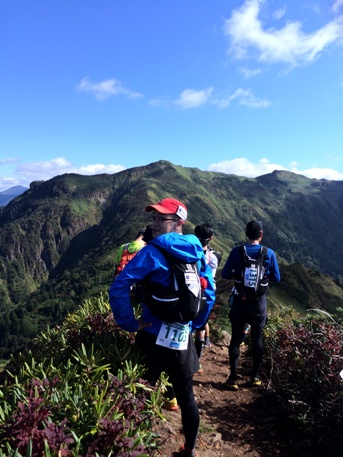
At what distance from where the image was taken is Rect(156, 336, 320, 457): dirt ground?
378 centimetres

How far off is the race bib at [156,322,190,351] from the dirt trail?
0.80 metres

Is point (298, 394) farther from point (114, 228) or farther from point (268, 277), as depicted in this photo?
point (114, 228)

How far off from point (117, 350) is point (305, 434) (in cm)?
241

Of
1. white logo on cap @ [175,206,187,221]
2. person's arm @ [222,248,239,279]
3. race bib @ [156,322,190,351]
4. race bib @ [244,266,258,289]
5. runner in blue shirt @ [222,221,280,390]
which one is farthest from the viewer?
person's arm @ [222,248,239,279]

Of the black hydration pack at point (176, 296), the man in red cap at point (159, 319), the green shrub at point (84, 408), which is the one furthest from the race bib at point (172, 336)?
the green shrub at point (84, 408)

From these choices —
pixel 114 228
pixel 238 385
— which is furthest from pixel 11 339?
pixel 238 385

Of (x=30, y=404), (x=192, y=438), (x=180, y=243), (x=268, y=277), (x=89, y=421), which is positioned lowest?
(x=192, y=438)

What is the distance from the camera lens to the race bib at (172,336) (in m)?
3.20

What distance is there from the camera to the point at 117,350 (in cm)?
392

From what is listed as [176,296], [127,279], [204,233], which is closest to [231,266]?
[204,233]

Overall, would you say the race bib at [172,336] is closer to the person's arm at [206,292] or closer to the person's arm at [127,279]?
the person's arm at [127,279]

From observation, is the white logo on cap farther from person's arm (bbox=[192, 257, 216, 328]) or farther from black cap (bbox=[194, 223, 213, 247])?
black cap (bbox=[194, 223, 213, 247])

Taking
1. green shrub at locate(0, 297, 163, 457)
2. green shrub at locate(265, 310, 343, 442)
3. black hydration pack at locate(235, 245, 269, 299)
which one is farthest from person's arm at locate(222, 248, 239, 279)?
green shrub at locate(0, 297, 163, 457)

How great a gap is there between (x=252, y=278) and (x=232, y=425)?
2.00 metres
